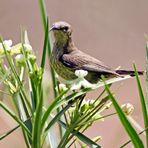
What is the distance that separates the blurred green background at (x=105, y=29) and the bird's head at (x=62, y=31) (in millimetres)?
604

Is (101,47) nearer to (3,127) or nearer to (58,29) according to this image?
(3,127)

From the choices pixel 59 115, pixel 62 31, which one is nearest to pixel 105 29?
pixel 62 31

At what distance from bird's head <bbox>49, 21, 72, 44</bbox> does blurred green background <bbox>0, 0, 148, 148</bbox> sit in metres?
0.60

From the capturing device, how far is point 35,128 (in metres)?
0.69

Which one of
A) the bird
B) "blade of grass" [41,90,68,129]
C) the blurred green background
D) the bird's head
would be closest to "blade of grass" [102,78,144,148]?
"blade of grass" [41,90,68,129]

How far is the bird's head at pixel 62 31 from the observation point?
3.13 feet

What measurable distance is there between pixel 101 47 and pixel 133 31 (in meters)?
0.12

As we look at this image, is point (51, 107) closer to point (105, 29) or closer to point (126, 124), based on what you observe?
point (126, 124)

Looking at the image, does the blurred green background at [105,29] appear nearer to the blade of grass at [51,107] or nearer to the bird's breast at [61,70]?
the bird's breast at [61,70]

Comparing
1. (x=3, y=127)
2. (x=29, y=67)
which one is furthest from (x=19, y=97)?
(x=3, y=127)

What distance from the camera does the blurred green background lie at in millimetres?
1604

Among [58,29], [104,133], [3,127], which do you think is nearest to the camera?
[58,29]

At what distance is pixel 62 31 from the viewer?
96 centimetres

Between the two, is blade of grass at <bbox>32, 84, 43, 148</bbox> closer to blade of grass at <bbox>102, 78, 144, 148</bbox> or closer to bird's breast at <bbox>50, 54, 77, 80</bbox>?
blade of grass at <bbox>102, 78, 144, 148</bbox>
